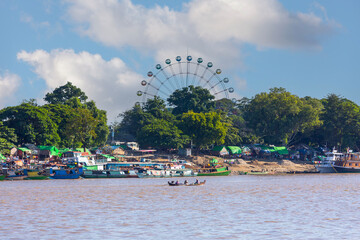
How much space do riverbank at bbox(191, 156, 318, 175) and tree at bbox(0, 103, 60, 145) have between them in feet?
108

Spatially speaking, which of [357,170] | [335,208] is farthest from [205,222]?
[357,170]

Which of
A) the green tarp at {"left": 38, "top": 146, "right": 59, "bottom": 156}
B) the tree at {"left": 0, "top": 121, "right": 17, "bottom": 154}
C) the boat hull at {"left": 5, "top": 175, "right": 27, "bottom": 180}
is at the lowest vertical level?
the boat hull at {"left": 5, "top": 175, "right": 27, "bottom": 180}

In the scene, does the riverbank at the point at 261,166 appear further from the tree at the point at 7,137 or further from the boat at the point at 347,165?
the tree at the point at 7,137

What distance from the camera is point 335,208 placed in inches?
1555

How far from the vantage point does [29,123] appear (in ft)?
348

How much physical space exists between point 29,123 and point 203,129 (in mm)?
38619

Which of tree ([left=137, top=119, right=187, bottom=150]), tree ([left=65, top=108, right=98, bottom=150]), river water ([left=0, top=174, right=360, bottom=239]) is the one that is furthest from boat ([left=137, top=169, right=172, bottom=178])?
river water ([left=0, top=174, right=360, bottom=239])

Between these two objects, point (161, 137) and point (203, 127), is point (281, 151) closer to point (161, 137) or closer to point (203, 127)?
point (203, 127)

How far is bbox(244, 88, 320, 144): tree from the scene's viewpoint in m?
129

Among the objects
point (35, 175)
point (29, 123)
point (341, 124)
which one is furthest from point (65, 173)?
point (341, 124)

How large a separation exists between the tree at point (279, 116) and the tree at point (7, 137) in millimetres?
60976

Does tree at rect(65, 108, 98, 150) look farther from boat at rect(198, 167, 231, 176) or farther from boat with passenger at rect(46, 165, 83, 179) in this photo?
boat at rect(198, 167, 231, 176)

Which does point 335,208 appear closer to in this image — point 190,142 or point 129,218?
point 129,218

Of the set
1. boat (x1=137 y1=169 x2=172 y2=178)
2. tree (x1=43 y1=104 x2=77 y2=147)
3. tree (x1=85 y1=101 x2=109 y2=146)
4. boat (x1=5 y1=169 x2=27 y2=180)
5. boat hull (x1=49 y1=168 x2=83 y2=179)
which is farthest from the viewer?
tree (x1=85 y1=101 x2=109 y2=146)
